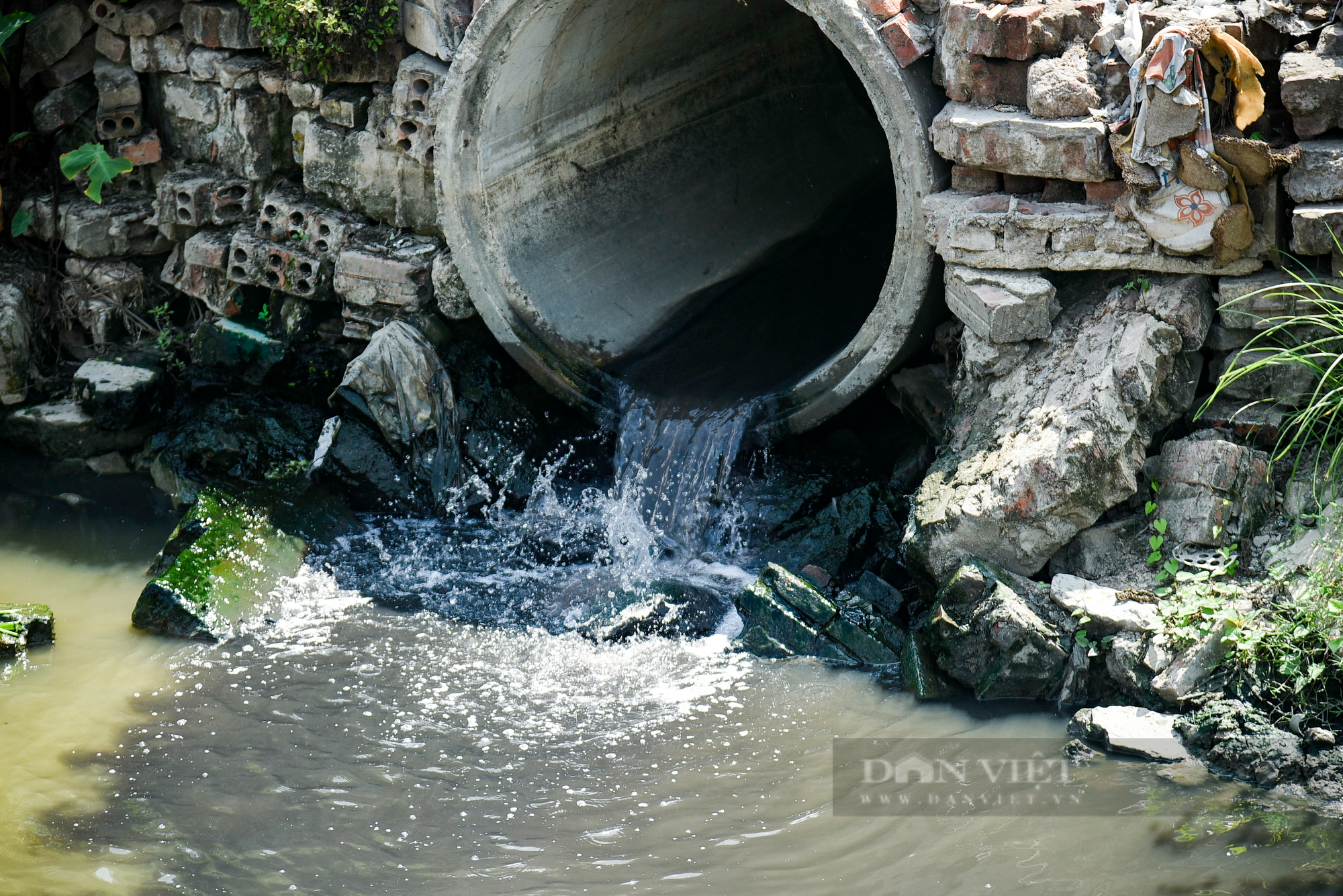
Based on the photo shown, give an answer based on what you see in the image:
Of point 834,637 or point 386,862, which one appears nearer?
point 386,862

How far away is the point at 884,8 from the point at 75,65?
15.4ft

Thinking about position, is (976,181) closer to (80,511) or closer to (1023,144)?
(1023,144)

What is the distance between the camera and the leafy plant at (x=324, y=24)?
5977 mm

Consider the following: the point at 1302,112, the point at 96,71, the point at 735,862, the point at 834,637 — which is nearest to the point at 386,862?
the point at 735,862

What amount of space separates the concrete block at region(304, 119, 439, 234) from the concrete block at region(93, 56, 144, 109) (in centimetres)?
115

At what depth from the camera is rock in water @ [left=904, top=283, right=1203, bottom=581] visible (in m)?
4.46

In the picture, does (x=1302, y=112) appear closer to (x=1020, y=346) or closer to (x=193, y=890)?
(x=1020, y=346)

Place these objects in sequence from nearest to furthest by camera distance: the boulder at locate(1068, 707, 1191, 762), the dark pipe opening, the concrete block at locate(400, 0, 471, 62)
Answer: the boulder at locate(1068, 707, 1191, 762)
the concrete block at locate(400, 0, 471, 62)
the dark pipe opening

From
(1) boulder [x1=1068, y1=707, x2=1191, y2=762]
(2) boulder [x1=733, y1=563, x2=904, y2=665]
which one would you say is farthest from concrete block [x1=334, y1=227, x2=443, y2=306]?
(1) boulder [x1=1068, y1=707, x2=1191, y2=762]

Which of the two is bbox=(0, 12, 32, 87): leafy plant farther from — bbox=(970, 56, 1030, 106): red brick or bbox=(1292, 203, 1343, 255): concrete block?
bbox=(1292, 203, 1343, 255): concrete block

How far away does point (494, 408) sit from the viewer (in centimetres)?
633

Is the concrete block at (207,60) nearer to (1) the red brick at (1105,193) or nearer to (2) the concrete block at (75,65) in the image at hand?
(2) the concrete block at (75,65)

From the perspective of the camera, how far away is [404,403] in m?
6.14

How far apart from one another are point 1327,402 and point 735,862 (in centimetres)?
270
